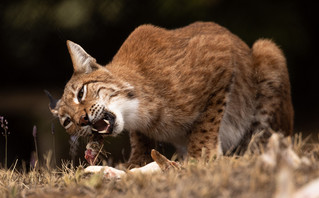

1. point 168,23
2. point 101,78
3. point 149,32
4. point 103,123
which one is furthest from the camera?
point 168,23

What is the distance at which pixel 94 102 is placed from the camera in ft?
14.2

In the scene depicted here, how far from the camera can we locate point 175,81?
187 inches

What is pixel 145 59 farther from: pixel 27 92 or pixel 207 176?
pixel 27 92

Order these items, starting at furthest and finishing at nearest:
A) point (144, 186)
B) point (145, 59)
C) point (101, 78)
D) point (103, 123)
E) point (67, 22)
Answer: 1. point (67, 22)
2. point (145, 59)
3. point (101, 78)
4. point (103, 123)
5. point (144, 186)

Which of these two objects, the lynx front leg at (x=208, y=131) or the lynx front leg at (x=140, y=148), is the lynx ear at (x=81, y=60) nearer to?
the lynx front leg at (x=140, y=148)

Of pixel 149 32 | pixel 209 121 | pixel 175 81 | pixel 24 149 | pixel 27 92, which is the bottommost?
pixel 24 149

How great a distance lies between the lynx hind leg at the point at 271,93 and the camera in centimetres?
532

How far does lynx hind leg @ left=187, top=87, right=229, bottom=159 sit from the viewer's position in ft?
15.4

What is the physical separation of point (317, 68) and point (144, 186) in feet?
24.9

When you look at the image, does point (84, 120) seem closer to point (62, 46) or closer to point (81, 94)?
point (81, 94)

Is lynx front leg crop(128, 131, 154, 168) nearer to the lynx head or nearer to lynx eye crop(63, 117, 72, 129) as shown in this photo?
the lynx head

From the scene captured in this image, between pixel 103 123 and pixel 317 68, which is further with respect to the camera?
pixel 317 68

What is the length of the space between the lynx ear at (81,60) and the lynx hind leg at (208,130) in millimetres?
1179

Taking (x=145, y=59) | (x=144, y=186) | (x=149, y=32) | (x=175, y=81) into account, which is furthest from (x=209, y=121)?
(x=144, y=186)
